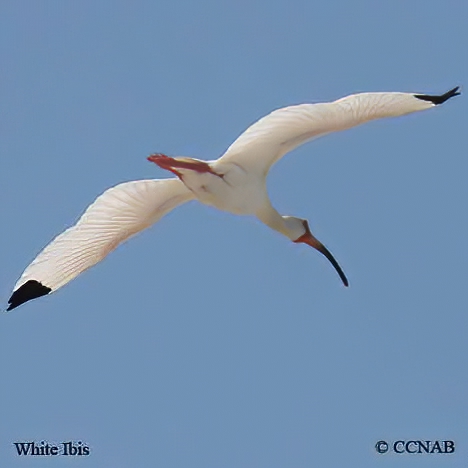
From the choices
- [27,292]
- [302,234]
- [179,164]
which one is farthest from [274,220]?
[27,292]

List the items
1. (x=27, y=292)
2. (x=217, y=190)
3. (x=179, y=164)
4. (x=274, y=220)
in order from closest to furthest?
1. (x=179, y=164)
2. (x=217, y=190)
3. (x=27, y=292)
4. (x=274, y=220)

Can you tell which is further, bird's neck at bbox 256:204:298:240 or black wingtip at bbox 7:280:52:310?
bird's neck at bbox 256:204:298:240

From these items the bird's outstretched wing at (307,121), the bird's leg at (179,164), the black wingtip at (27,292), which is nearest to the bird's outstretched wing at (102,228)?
the black wingtip at (27,292)

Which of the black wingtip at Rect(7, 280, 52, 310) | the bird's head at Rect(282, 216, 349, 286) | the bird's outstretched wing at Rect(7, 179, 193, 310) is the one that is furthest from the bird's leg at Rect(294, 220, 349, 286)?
the black wingtip at Rect(7, 280, 52, 310)

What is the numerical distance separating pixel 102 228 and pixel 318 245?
3139 mm

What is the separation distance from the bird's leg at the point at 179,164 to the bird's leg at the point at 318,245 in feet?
7.61

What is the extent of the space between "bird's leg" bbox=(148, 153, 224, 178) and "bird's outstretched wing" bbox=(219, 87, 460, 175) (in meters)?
0.24

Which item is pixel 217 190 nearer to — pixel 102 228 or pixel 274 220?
pixel 274 220

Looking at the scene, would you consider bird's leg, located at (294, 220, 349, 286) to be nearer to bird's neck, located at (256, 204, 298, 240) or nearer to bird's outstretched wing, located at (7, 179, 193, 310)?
Result: bird's neck, located at (256, 204, 298, 240)

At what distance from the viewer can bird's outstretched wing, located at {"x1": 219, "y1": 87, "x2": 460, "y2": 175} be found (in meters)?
19.5

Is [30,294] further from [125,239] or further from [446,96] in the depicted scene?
[446,96]

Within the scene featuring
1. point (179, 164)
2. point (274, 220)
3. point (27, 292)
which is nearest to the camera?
point (179, 164)

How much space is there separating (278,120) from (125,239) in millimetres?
2976

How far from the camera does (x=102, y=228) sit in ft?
70.1
